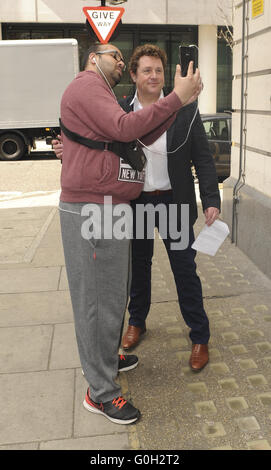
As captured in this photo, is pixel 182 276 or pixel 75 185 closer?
pixel 75 185

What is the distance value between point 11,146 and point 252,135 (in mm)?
12324

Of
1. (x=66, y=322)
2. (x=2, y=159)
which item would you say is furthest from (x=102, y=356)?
(x=2, y=159)

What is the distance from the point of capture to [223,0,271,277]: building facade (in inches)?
201

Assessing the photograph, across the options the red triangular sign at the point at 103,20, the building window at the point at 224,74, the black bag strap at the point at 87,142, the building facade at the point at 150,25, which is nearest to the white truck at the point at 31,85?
the building facade at the point at 150,25

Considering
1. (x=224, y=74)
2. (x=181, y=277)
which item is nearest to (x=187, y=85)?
(x=181, y=277)

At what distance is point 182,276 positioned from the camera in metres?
3.36

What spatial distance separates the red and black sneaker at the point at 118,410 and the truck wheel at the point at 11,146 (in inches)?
566

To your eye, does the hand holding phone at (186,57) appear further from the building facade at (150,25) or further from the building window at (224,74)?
the building window at (224,74)

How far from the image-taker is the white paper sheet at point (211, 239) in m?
3.29

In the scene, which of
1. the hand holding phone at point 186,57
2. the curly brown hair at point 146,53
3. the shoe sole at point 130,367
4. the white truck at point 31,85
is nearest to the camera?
the hand holding phone at point 186,57

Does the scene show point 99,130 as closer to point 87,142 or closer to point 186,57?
point 87,142

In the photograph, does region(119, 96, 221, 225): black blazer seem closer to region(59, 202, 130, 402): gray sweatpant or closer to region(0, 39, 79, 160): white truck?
region(59, 202, 130, 402): gray sweatpant
